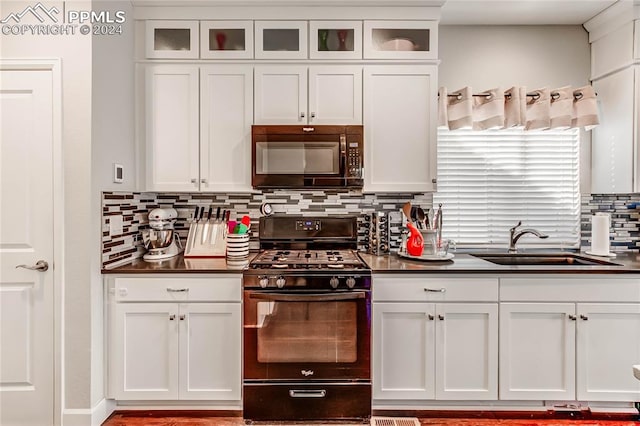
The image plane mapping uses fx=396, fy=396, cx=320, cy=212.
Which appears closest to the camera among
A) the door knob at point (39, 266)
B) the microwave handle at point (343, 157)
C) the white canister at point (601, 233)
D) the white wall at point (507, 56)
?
the door knob at point (39, 266)

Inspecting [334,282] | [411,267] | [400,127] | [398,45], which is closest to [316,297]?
[334,282]

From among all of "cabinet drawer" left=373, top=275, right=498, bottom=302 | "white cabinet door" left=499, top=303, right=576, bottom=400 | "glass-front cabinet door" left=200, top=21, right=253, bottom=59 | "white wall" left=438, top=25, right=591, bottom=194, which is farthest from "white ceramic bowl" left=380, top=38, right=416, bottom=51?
"white cabinet door" left=499, top=303, right=576, bottom=400

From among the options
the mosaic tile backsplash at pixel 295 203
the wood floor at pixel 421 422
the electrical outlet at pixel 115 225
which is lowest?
the wood floor at pixel 421 422

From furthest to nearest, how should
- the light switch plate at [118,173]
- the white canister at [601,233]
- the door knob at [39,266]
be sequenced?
the white canister at [601,233]
the light switch plate at [118,173]
the door knob at [39,266]

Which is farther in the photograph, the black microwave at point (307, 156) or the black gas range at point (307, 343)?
the black microwave at point (307, 156)

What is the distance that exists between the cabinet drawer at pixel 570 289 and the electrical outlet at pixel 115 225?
2327mm

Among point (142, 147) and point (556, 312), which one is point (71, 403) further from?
point (556, 312)

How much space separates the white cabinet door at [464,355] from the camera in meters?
2.30

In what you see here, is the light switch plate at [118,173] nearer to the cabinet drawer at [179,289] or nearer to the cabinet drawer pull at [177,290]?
the cabinet drawer at [179,289]

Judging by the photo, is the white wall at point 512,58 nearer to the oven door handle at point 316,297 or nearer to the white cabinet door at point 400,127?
the white cabinet door at point 400,127

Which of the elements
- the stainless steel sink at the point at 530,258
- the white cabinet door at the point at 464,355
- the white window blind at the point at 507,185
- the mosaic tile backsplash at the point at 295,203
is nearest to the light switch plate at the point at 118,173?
the mosaic tile backsplash at the point at 295,203

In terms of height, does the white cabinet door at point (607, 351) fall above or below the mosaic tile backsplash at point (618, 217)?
below

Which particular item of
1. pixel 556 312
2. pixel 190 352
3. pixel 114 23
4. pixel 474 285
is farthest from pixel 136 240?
pixel 556 312

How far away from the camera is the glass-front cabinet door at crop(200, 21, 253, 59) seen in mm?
2666
